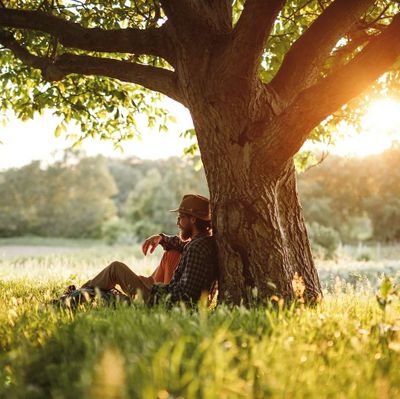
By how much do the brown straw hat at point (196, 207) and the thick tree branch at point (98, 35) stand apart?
1.59 meters

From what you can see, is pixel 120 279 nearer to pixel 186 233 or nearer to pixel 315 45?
pixel 186 233

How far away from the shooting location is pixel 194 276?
19.4 feet

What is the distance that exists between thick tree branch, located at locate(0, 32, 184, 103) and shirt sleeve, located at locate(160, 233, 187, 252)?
71.6 inches

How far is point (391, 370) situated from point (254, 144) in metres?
3.15

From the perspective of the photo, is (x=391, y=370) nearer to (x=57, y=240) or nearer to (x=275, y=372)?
(x=275, y=372)

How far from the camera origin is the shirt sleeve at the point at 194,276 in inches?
233

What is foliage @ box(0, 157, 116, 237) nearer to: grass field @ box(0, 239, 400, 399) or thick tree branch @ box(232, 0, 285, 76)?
thick tree branch @ box(232, 0, 285, 76)

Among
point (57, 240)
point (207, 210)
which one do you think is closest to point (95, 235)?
point (57, 240)

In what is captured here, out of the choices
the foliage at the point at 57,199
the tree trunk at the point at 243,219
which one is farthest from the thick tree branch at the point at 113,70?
the foliage at the point at 57,199

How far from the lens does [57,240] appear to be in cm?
6319

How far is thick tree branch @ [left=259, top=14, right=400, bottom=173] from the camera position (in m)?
5.41

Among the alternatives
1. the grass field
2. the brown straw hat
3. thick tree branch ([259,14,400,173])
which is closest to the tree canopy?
thick tree branch ([259,14,400,173])

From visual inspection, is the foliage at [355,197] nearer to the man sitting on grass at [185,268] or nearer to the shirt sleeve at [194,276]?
the man sitting on grass at [185,268]

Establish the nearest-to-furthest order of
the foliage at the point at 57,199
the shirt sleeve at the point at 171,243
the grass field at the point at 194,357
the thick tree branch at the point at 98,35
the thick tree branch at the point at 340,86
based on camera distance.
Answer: the grass field at the point at 194,357 → the thick tree branch at the point at 340,86 → the thick tree branch at the point at 98,35 → the shirt sleeve at the point at 171,243 → the foliage at the point at 57,199
